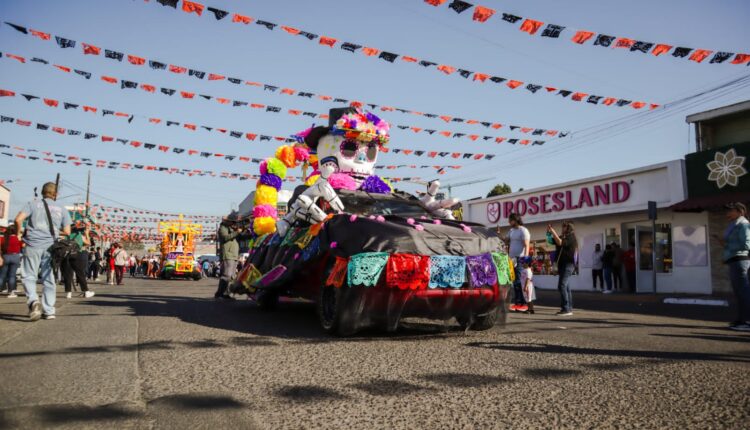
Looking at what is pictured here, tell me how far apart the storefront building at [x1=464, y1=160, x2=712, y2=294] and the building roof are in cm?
179

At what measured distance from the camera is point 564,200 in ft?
62.1

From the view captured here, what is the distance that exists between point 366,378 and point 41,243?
5.14 metres

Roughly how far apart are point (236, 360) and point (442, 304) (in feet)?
6.59

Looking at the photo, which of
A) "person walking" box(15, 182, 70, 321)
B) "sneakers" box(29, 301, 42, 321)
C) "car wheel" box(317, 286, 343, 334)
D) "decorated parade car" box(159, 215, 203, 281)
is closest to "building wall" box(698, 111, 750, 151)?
"car wheel" box(317, 286, 343, 334)

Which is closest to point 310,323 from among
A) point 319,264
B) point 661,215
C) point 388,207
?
point 319,264

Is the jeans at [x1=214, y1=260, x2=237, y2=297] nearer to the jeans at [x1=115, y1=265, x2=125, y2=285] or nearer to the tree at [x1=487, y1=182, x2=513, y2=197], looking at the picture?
the jeans at [x1=115, y1=265, x2=125, y2=285]

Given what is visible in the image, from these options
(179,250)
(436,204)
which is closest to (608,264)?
(436,204)

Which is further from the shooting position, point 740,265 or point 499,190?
point 499,190

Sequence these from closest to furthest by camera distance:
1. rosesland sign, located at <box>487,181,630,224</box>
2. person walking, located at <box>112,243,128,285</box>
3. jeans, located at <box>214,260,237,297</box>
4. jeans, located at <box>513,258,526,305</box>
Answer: jeans, located at <box>513,258,526,305</box> < jeans, located at <box>214,260,237,297</box> < rosesland sign, located at <box>487,181,630,224</box> < person walking, located at <box>112,243,128,285</box>

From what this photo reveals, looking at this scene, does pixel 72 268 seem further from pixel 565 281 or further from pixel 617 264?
pixel 617 264

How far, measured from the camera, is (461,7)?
8.48 metres

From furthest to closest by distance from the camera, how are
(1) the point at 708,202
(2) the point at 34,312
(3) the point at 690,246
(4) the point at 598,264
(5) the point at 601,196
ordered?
(5) the point at 601,196 → (4) the point at 598,264 → (3) the point at 690,246 → (1) the point at 708,202 → (2) the point at 34,312

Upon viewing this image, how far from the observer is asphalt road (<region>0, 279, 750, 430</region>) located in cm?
246

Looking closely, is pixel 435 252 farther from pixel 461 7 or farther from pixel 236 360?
pixel 461 7
